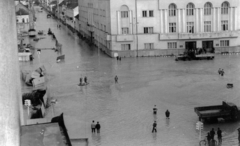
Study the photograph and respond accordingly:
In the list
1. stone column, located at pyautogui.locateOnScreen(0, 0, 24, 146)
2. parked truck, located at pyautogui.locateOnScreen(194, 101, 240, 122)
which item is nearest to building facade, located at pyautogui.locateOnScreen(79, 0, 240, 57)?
parked truck, located at pyautogui.locateOnScreen(194, 101, 240, 122)

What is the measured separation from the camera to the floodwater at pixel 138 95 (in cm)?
2169

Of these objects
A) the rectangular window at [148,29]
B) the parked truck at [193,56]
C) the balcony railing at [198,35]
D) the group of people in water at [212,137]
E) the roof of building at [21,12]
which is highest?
the roof of building at [21,12]

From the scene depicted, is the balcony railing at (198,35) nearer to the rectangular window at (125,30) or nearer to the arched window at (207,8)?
the arched window at (207,8)

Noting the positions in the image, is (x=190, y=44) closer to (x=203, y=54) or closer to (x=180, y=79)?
(x=203, y=54)

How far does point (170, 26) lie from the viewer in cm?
5169

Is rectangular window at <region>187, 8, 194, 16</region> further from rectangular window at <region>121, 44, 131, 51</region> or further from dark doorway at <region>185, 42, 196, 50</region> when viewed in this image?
rectangular window at <region>121, 44, 131, 51</region>

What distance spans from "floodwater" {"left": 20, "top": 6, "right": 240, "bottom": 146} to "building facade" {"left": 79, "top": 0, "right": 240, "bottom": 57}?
8.51 feet

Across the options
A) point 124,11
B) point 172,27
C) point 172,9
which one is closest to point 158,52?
point 172,27

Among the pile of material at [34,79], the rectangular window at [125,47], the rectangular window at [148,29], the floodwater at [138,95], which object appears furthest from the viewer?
the rectangular window at [148,29]

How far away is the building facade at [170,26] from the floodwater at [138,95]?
259 centimetres

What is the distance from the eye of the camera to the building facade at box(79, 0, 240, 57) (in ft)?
167

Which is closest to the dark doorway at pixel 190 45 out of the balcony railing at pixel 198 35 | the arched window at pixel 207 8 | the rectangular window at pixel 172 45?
the balcony railing at pixel 198 35

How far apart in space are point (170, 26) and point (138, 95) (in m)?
22.7

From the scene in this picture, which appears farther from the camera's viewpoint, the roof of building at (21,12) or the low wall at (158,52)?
the roof of building at (21,12)
